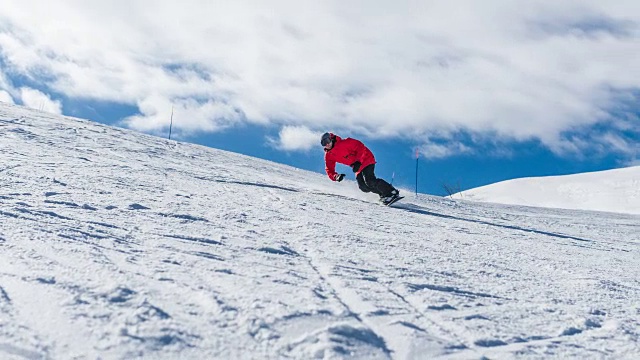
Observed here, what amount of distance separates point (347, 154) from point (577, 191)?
25332 millimetres

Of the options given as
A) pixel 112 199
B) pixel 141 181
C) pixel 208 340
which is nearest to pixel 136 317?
pixel 208 340

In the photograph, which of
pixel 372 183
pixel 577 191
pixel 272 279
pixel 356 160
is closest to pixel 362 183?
pixel 372 183

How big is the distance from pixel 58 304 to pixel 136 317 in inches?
19.8

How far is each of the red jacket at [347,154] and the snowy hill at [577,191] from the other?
1846 cm

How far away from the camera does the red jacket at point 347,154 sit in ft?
35.4

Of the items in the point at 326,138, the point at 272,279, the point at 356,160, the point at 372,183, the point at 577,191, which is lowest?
the point at 272,279

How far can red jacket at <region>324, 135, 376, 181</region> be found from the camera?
35.4 ft

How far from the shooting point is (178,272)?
428cm

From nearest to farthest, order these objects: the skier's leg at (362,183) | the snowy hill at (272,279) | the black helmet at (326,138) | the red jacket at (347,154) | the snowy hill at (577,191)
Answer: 1. the snowy hill at (272,279)
2. the black helmet at (326,138)
3. the red jacket at (347,154)
4. the skier's leg at (362,183)
5. the snowy hill at (577,191)

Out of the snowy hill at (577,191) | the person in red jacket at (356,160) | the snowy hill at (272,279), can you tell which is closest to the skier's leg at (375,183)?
the person in red jacket at (356,160)

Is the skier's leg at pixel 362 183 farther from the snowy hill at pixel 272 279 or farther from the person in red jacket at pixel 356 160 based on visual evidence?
the snowy hill at pixel 272 279

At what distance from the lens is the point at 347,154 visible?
1084cm

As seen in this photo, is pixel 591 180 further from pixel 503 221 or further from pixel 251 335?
pixel 251 335

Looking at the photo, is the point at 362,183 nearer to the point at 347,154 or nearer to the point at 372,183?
the point at 372,183
